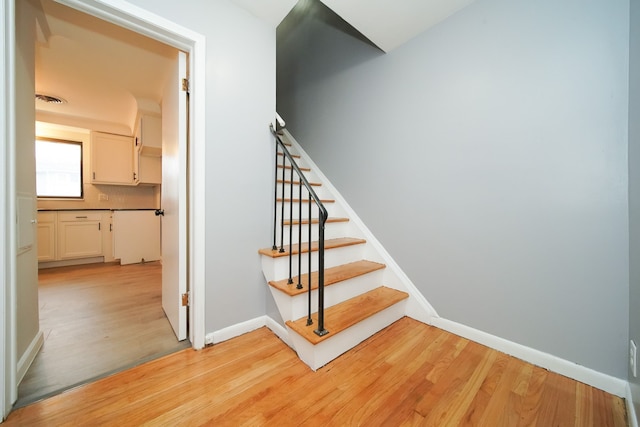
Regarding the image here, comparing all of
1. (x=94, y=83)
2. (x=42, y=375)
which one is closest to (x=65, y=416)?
(x=42, y=375)

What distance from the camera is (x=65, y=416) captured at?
0.95 metres

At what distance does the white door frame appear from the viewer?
3.01 ft

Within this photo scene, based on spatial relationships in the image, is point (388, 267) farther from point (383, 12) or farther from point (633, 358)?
point (383, 12)

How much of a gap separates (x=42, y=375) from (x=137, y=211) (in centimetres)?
317

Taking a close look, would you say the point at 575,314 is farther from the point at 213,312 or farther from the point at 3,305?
the point at 3,305

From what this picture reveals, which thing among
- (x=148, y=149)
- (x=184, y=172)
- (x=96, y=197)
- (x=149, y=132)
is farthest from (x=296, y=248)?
(x=96, y=197)

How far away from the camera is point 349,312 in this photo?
1504 millimetres

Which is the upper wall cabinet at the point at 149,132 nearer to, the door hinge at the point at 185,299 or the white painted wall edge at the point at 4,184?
the white painted wall edge at the point at 4,184

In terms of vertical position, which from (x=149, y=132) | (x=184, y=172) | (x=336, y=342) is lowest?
(x=336, y=342)

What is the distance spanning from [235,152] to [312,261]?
94 cm

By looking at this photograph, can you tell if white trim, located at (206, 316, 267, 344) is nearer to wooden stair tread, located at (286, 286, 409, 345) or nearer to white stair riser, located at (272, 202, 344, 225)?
wooden stair tread, located at (286, 286, 409, 345)

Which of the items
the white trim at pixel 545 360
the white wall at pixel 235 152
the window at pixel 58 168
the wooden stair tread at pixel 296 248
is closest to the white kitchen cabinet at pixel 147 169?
the window at pixel 58 168

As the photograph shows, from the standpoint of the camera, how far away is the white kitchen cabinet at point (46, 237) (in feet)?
10.7

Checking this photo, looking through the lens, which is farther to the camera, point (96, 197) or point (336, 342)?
Answer: point (96, 197)
